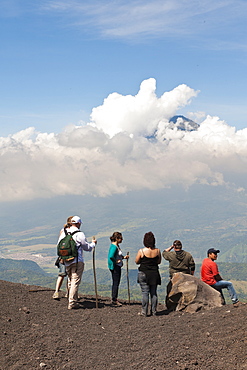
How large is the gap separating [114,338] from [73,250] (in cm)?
346

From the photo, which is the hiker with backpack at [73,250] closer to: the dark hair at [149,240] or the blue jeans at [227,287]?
the dark hair at [149,240]

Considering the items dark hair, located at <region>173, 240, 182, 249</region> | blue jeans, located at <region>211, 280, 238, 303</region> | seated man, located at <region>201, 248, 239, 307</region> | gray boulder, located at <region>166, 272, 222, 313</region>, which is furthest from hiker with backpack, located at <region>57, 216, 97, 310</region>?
blue jeans, located at <region>211, 280, 238, 303</region>

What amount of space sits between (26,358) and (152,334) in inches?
151

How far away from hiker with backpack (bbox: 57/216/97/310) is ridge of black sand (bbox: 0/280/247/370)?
78 cm

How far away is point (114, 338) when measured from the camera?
439 inches

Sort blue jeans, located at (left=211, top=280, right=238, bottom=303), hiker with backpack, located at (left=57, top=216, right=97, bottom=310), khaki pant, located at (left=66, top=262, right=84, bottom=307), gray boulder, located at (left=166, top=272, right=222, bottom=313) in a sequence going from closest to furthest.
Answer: hiker with backpack, located at (left=57, top=216, right=97, bottom=310), khaki pant, located at (left=66, top=262, right=84, bottom=307), gray boulder, located at (left=166, top=272, right=222, bottom=313), blue jeans, located at (left=211, top=280, right=238, bottom=303)

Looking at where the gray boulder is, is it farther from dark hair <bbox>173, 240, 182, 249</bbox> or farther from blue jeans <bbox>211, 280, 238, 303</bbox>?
dark hair <bbox>173, 240, 182, 249</bbox>

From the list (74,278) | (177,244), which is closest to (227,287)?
(177,244)

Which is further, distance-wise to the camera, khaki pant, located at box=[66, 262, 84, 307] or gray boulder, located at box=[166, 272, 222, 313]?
gray boulder, located at box=[166, 272, 222, 313]

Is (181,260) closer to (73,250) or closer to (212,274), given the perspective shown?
(212,274)

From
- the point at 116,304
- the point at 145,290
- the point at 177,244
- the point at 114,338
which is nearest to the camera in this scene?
the point at 114,338

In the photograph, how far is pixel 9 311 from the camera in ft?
40.3

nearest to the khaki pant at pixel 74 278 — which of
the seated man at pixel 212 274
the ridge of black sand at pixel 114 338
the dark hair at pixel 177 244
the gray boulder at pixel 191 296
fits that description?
the ridge of black sand at pixel 114 338

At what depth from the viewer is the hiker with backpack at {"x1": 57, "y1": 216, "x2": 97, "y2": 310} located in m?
13.4
